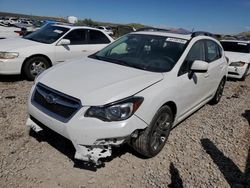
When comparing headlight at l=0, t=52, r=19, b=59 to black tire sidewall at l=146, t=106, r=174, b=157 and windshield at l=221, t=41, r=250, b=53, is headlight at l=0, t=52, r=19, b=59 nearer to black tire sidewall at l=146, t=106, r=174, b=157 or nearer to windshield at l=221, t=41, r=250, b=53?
black tire sidewall at l=146, t=106, r=174, b=157

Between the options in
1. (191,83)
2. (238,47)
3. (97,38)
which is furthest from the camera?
(238,47)

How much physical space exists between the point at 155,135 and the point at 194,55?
173cm

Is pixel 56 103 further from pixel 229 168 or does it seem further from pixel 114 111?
pixel 229 168

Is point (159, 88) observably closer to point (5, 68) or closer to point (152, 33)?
point (152, 33)

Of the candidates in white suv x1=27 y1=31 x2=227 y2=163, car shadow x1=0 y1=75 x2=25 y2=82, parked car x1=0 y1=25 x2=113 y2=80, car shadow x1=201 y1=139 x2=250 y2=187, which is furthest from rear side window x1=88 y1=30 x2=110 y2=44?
car shadow x1=201 y1=139 x2=250 y2=187

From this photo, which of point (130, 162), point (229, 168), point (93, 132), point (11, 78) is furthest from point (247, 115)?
point (11, 78)

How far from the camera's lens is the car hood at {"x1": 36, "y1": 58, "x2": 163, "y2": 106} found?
3.27 meters

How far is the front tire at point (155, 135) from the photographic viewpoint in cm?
358

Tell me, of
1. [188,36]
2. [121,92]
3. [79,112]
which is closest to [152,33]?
[188,36]

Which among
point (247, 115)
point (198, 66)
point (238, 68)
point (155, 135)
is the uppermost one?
point (198, 66)

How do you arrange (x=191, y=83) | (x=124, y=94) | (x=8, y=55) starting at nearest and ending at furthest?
(x=124, y=94)
(x=191, y=83)
(x=8, y=55)

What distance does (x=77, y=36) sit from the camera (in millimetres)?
8180

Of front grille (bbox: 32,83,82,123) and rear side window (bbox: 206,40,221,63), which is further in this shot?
rear side window (bbox: 206,40,221,63)

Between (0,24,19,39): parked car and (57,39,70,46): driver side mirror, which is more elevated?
(57,39,70,46): driver side mirror
